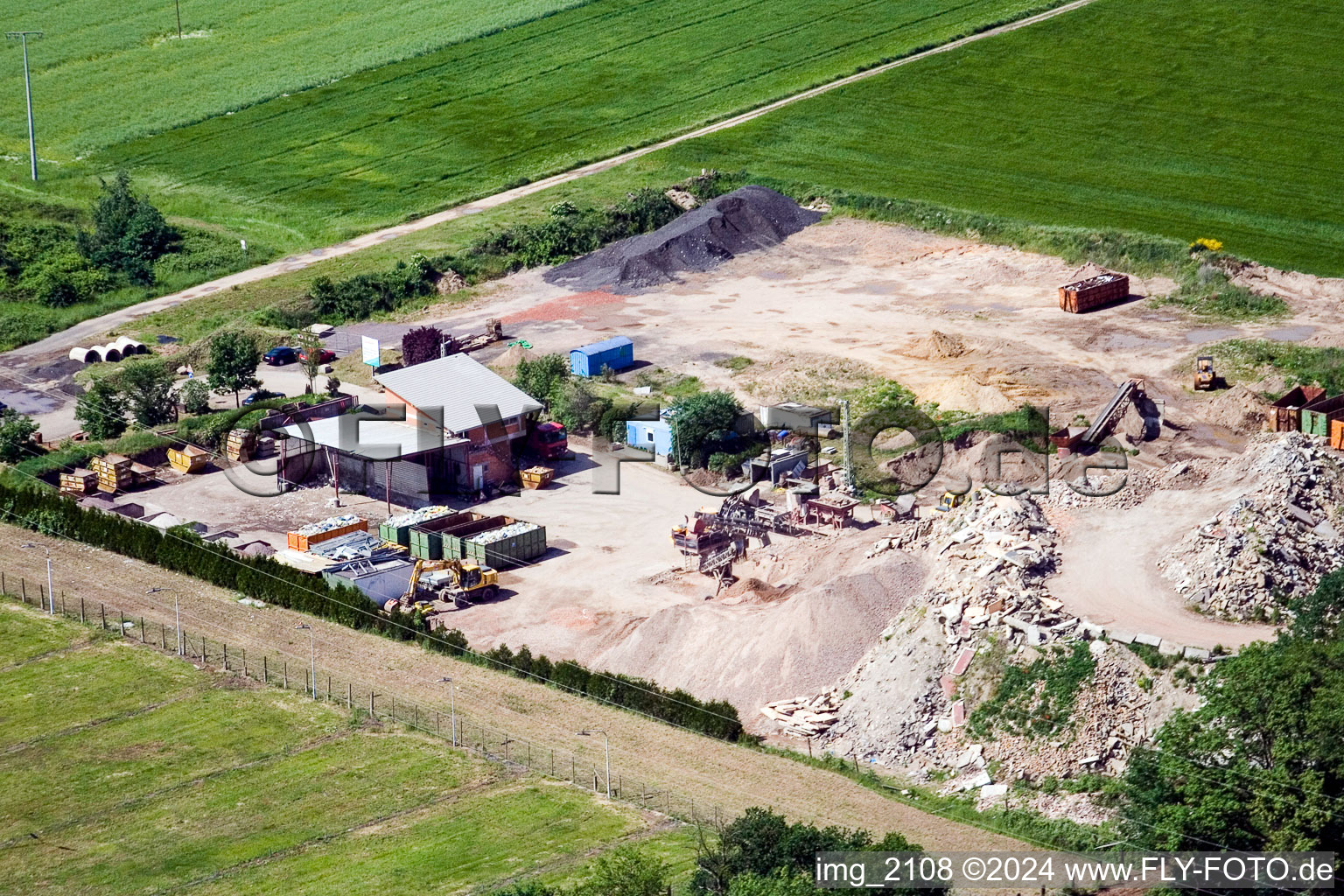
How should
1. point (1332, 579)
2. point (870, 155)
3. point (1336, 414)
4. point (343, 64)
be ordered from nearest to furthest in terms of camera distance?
1. point (1332, 579)
2. point (1336, 414)
3. point (870, 155)
4. point (343, 64)

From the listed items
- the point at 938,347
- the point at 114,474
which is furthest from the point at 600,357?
the point at 114,474

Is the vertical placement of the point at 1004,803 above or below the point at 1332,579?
below

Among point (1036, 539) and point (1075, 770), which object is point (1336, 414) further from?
point (1075, 770)

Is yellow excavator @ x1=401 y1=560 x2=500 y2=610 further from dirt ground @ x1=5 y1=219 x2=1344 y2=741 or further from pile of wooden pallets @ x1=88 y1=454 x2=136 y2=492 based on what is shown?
pile of wooden pallets @ x1=88 y1=454 x2=136 y2=492

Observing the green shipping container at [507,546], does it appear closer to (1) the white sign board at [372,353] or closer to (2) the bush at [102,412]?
(2) the bush at [102,412]

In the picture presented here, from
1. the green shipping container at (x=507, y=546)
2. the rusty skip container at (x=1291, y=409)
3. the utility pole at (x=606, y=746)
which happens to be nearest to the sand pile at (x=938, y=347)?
the rusty skip container at (x=1291, y=409)

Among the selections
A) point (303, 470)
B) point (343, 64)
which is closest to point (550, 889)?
point (303, 470)

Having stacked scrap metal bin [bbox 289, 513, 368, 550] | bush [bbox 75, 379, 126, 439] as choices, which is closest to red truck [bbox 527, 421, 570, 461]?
stacked scrap metal bin [bbox 289, 513, 368, 550]

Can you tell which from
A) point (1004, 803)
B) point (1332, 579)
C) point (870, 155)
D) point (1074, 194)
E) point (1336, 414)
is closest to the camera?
point (1004, 803)
